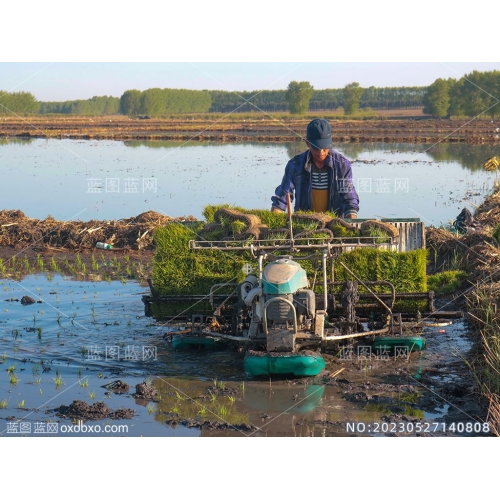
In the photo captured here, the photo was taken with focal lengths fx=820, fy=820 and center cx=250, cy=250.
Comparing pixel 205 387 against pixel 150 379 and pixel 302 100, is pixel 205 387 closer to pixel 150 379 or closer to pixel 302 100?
pixel 150 379

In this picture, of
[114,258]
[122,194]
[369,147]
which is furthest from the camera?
[369,147]

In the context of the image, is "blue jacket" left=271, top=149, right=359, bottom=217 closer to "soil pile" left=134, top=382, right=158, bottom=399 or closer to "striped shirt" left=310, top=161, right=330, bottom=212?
"striped shirt" left=310, top=161, right=330, bottom=212

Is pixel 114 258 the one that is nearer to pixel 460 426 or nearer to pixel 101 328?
pixel 101 328

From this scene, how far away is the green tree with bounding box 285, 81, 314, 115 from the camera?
90.1 m

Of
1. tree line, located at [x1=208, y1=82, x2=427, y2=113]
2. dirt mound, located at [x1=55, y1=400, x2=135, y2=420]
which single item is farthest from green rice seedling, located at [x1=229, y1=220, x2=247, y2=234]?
tree line, located at [x1=208, y1=82, x2=427, y2=113]

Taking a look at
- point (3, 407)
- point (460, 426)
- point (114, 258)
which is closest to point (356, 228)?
point (460, 426)

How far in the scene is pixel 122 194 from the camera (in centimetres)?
2427

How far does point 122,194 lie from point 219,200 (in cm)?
419

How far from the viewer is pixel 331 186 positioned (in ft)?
34.7
